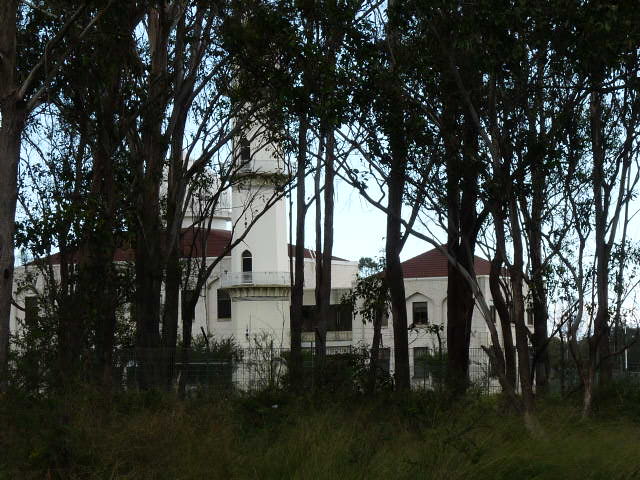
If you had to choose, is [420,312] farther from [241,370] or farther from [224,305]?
[241,370]

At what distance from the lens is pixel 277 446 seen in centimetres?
1098

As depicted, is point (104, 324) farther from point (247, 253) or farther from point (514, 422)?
point (247, 253)

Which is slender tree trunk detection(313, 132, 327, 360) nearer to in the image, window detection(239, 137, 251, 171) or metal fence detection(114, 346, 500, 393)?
metal fence detection(114, 346, 500, 393)

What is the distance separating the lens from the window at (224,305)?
51.2m

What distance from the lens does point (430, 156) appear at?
16094 mm

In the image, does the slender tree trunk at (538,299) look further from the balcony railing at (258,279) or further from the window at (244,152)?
the balcony railing at (258,279)

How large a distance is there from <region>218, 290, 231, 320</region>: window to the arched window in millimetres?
2541

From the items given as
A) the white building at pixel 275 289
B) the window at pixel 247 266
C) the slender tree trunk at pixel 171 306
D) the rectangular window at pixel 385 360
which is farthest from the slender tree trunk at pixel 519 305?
the window at pixel 247 266

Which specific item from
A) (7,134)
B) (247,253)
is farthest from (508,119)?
(247,253)

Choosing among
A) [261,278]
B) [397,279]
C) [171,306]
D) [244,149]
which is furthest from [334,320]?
[397,279]

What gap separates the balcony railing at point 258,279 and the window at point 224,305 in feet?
7.65

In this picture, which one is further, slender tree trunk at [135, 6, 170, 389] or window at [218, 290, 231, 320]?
window at [218, 290, 231, 320]

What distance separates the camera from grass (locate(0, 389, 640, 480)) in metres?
9.97

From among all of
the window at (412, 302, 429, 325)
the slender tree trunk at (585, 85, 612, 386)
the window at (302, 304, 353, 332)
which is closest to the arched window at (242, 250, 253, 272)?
the window at (302, 304, 353, 332)
